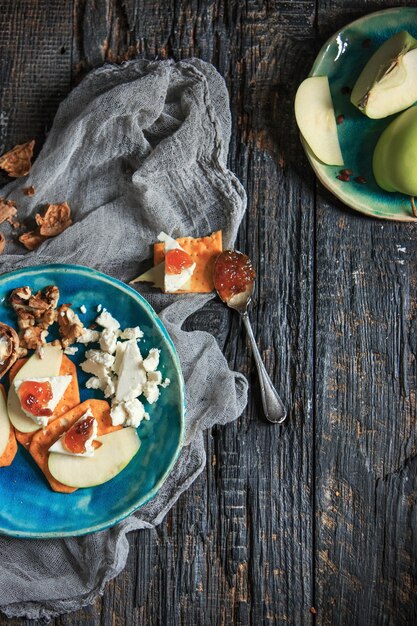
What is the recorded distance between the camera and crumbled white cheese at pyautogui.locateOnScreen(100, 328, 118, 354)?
1.47 m

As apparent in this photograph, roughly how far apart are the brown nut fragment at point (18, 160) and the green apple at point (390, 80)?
31.7 inches

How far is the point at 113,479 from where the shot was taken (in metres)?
1.49

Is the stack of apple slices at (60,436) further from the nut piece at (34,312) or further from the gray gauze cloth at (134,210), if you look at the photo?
the gray gauze cloth at (134,210)

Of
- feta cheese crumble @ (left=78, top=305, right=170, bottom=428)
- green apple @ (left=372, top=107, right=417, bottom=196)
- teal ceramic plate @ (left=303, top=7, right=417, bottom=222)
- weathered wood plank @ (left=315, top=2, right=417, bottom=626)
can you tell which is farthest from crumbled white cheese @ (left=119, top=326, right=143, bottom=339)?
green apple @ (left=372, top=107, right=417, bottom=196)

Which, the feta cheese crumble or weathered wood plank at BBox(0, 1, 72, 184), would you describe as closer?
the feta cheese crumble

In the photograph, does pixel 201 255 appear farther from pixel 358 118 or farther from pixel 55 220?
pixel 358 118

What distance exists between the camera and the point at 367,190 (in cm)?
153

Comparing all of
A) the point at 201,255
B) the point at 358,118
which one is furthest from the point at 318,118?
the point at 201,255

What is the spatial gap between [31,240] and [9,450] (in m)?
0.51

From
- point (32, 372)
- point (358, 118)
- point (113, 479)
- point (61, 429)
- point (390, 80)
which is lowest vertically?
point (113, 479)

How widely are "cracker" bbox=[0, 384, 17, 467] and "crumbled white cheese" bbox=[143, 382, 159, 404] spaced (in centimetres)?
33

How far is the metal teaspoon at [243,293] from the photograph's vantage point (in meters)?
1.51

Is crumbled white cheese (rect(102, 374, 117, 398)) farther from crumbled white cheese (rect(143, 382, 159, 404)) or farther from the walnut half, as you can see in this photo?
the walnut half

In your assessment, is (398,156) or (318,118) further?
(318,118)
